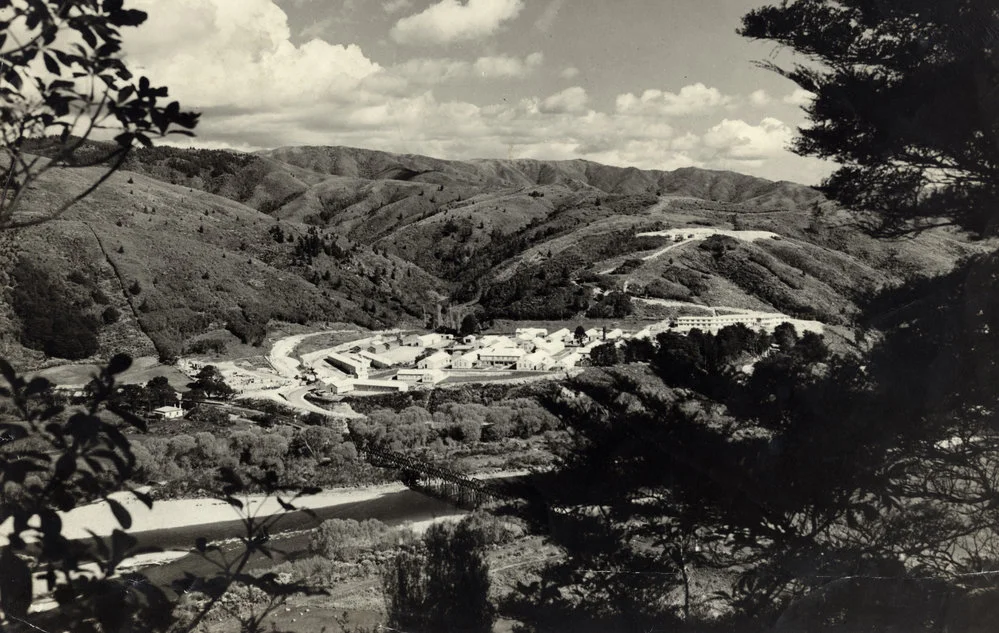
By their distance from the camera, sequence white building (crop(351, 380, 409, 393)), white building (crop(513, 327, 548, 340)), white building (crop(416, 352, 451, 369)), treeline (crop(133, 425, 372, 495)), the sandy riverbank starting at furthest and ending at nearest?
white building (crop(513, 327, 548, 340))
white building (crop(416, 352, 451, 369))
white building (crop(351, 380, 409, 393))
treeline (crop(133, 425, 372, 495))
the sandy riverbank

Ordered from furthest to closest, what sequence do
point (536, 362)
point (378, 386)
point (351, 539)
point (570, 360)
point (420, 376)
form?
point (536, 362) < point (570, 360) < point (420, 376) < point (378, 386) < point (351, 539)

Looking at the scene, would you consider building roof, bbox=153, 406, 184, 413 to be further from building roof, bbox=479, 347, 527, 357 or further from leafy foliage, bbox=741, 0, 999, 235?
leafy foliage, bbox=741, 0, 999, 235

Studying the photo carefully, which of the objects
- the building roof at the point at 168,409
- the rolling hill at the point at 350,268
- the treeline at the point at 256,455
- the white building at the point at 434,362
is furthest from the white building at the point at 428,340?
the treeline at the point at 256,455

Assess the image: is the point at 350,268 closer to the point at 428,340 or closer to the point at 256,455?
the point at 428,340

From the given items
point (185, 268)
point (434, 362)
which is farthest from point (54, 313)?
point (434, 362)

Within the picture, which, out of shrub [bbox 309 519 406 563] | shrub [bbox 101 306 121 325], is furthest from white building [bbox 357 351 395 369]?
shrub [bbox 309 519 406 563]
